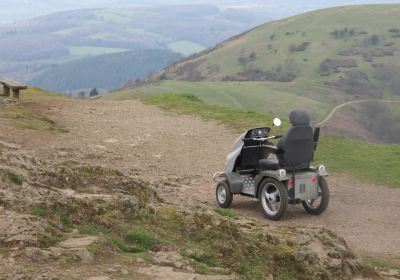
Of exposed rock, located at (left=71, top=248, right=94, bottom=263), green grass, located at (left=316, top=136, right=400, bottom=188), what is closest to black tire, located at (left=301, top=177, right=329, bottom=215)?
green grass, located at (left=316, top=136, right=400, bottom=188)

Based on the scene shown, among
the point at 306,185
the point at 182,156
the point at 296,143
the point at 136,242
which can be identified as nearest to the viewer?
the point at 136,242

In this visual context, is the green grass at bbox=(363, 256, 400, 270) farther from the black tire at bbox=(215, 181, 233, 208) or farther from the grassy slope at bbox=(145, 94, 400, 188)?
the grassy slope at bbox=(145, 94, 400, 188)

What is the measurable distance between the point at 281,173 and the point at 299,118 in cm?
130

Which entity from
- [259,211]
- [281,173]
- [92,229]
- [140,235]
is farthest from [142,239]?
[259,211]

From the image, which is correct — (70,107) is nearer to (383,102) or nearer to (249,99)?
(249,99)

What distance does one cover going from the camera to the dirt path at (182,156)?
1331 cm

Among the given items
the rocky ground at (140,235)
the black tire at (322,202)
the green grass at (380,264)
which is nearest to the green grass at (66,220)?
the rocky ground at (140,235)

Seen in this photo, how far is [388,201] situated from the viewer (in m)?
15.4

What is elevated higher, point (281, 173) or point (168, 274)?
point (281, 173)

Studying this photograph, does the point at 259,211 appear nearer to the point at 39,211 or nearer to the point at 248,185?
the point at 248,185

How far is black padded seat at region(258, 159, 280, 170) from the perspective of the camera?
44.1 ft

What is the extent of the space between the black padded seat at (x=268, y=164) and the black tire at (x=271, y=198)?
13.0 inches

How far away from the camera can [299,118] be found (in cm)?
→ 1320

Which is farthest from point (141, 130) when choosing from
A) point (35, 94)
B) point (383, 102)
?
point (383, 102)
